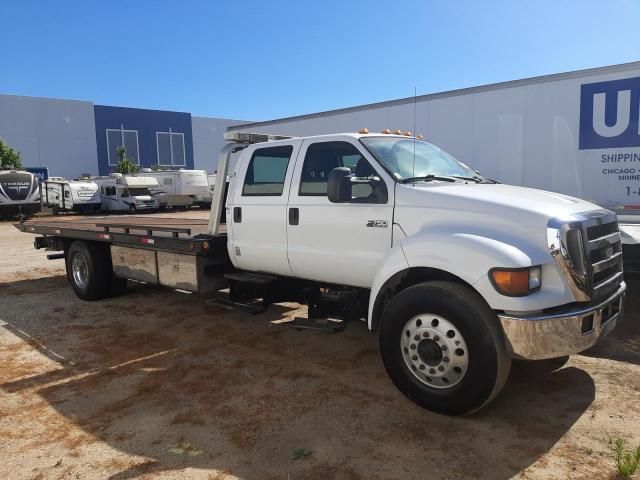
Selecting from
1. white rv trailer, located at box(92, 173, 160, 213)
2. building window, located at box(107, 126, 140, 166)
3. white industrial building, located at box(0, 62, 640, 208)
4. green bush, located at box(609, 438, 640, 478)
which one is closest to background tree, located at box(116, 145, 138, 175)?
building window, located at box(107, 126, 140, 166)

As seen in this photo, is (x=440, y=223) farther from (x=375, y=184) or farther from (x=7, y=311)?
(x=7, y=311)

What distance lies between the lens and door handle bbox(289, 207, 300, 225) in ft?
16.0

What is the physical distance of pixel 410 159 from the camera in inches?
181

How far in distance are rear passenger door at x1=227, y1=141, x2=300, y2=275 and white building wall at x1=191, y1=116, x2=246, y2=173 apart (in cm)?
5514

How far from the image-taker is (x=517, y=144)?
820cm

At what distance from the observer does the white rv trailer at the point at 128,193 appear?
28828mm

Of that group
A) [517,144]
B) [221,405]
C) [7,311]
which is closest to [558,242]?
[221,405]

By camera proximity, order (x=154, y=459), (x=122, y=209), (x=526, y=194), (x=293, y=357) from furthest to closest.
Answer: (x=122, y=209), (x=293, y=357), (x=526, y=194), (x=154, y=459)

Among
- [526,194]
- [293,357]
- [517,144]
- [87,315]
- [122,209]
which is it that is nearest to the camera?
[526,194]

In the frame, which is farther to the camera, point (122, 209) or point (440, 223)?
point (122, 209)

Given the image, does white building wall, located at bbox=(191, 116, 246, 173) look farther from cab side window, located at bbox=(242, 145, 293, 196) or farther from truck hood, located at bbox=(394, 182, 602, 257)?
truck hood, located at bbox=(394, 182, 602, 257)

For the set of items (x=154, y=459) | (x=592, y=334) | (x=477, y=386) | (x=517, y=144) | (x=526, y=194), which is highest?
(x=517, y=144)

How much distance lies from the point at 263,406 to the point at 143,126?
181 ft

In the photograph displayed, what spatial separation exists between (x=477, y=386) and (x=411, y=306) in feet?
2.26
